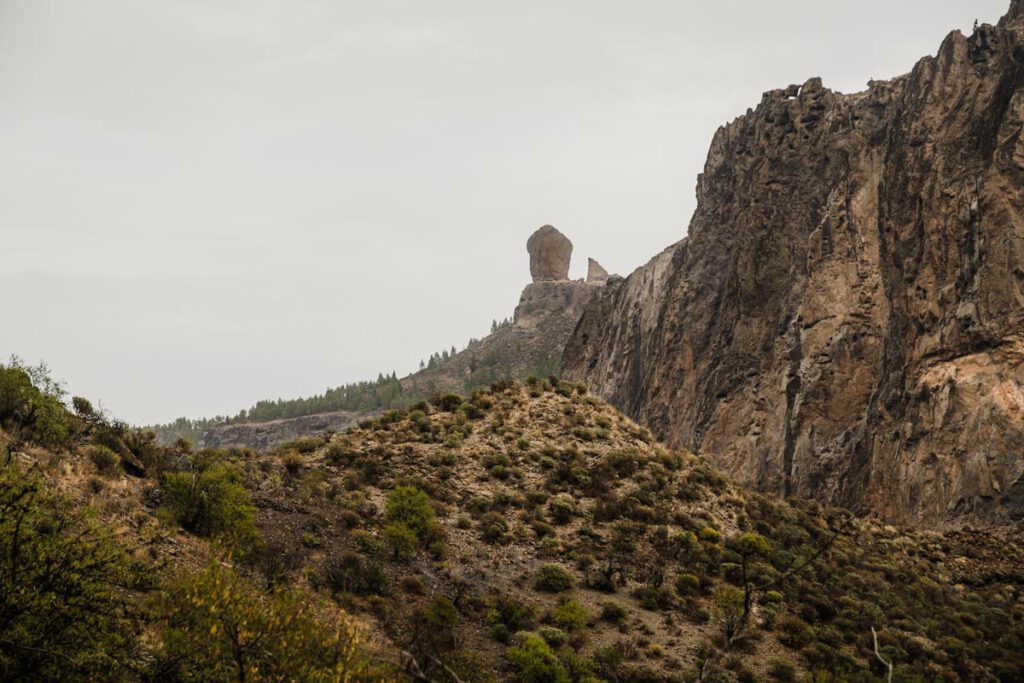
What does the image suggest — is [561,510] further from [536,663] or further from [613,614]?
[536,663]

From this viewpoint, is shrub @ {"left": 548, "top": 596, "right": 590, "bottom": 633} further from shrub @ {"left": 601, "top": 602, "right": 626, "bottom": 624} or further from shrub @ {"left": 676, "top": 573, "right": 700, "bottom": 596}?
shrub @ {"left": 676, "top": 573, "right": 700, "bottom": 596}

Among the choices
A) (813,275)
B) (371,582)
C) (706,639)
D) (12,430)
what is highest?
(813,275)

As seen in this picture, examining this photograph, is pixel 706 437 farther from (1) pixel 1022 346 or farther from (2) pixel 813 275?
(1) pixel 1022 346

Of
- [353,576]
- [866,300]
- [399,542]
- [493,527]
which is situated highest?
[866,300]

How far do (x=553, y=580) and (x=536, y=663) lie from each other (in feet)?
24.4

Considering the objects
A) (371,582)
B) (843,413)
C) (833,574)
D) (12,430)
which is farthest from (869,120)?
(12,430)

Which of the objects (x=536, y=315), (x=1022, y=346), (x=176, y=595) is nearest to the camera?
(x=176, y=595)

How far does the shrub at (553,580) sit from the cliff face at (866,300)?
31.2 metres

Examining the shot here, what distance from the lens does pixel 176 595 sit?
1562cm

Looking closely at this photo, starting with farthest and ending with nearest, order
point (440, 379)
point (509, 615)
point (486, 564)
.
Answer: point (440, 379) < point (486, 564) < point (509, 615)

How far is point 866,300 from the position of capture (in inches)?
2534

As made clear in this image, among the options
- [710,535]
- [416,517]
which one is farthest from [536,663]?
[710,535]

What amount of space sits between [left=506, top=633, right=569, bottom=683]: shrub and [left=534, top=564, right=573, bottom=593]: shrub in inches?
212

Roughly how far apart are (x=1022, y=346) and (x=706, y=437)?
31385 millimetres
